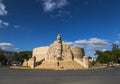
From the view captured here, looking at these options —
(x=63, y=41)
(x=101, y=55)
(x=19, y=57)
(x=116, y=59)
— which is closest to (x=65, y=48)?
(x=63, y=41)

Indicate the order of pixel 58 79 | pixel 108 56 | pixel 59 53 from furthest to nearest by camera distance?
pixel 108 56
pixel 59 53
pixel 58 79

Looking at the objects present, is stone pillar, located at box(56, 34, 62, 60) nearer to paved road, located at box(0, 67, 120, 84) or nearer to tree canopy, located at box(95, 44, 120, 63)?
tree canopy, located at box(95, 44, 120, 63)

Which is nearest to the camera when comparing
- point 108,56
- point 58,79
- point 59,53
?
point 58,79

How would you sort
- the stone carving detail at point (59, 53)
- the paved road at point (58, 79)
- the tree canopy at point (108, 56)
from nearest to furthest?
the paved road at point (58, 79)
the stone carving detail at point (59, 53)
the tree canopy at point (108, 56)

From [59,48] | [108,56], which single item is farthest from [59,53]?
[108,56]

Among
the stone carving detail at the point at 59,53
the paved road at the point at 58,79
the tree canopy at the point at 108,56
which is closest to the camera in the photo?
the paved road at the point at 58,79

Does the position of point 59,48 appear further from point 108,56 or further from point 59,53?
point 108,56

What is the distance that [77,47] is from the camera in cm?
8988

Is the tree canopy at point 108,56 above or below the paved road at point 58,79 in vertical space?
above

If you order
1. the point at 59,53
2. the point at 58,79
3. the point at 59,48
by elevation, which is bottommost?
the point at 58,79

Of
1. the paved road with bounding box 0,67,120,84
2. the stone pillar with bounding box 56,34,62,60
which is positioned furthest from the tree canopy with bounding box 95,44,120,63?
the paved road with bounding box 0,67,120,84

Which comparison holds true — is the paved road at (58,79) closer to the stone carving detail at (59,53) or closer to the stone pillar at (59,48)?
the stone carving detail at (59,53)

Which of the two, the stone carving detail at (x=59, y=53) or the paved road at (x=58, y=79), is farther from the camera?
the stone carving detail at (x=59, y=53)

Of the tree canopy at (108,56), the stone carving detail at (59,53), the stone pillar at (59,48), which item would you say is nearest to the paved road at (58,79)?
the stone carving detail at (59,53)
